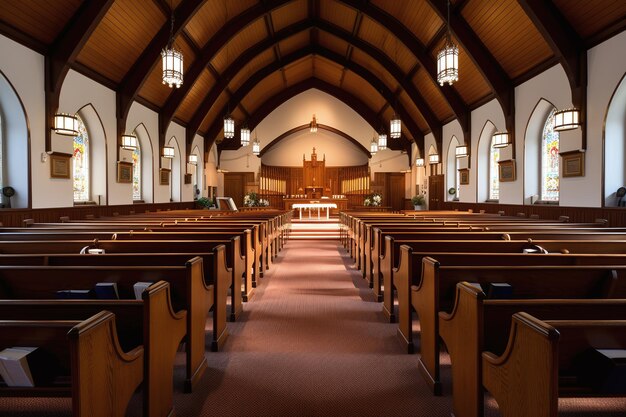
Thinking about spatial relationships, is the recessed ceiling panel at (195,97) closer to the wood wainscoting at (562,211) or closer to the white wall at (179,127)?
the white wall at (179,127)

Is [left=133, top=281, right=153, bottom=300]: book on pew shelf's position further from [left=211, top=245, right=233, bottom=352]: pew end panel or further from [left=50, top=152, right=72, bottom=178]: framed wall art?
[left=50, top=152, right=72, bottom=178]: framed wall art

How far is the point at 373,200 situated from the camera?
62.7 feet

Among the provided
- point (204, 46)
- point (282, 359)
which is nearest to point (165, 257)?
point (282, 359)

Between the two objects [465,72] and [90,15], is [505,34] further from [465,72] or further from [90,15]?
[90,15]

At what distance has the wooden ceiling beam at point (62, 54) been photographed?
25.7 feet

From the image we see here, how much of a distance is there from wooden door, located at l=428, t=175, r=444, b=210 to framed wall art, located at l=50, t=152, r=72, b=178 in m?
12.0

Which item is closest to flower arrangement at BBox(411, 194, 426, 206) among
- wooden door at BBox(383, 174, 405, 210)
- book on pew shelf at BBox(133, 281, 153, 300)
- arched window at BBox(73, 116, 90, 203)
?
wooden door at BBox(383, 174, 405, 210)

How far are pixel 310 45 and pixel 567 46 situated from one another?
10.3 metres

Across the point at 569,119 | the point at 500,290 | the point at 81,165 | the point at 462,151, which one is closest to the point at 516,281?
the point at 500,290

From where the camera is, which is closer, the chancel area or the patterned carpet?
the chancel area

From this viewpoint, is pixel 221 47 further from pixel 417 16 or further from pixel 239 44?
pixel 417 16

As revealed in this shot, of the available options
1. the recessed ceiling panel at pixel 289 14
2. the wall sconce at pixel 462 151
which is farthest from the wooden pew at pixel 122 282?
the wall sconce at pixel 462 151

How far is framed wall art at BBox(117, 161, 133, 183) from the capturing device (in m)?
10.9

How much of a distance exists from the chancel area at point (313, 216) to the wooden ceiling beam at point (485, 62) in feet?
0.20
